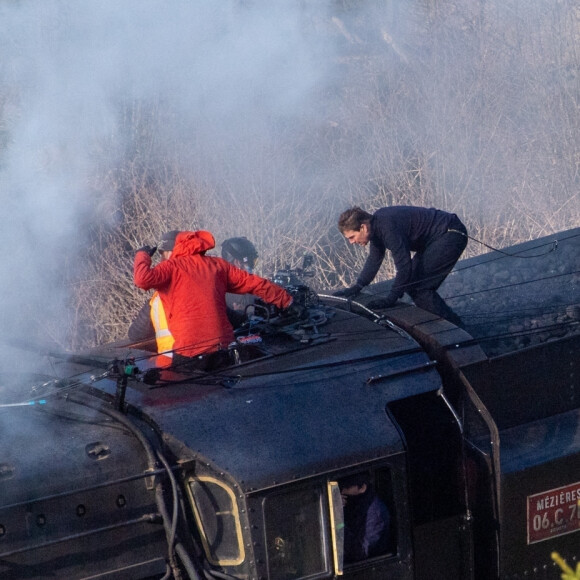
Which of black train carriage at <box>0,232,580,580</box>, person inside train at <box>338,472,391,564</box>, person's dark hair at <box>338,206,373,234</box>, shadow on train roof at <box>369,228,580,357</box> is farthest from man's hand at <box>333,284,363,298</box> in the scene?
person inside train at <box>338,472,391,564</box>

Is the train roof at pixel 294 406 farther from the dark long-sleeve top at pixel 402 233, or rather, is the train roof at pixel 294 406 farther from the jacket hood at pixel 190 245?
the dark long-sleeve top at pixel 402 233

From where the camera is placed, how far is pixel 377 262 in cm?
677

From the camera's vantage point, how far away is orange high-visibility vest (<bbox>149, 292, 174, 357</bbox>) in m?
5.66

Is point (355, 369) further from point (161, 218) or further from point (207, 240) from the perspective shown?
point (161, 218)

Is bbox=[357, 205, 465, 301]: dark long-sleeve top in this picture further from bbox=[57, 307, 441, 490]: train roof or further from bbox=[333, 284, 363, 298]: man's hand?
bbox=[57, 307, 441, 490]: train roof

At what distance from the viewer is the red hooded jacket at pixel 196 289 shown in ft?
17.8

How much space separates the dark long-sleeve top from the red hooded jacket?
3.73 feet

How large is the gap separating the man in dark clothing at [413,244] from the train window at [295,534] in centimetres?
225

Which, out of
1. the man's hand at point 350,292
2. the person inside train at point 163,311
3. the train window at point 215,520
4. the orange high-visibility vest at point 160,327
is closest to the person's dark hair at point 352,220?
the man's hand at point 350,292

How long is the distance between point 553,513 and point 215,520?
208 cm

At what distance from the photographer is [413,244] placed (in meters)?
6.80

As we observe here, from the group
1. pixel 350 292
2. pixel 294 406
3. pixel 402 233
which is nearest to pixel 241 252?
pixel 350 292

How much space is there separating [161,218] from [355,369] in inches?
300

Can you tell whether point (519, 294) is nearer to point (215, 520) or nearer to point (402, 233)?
point (402, 233)
